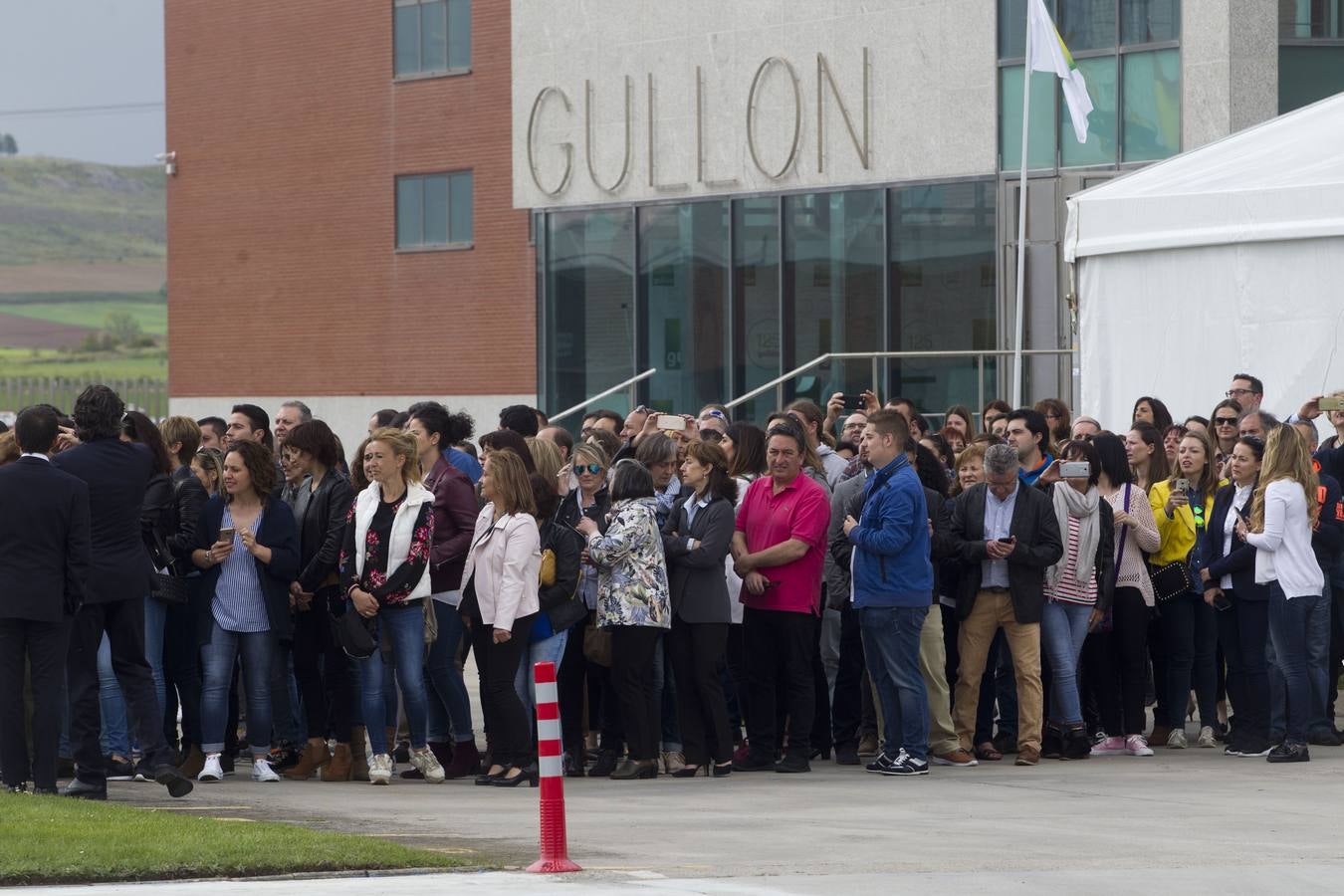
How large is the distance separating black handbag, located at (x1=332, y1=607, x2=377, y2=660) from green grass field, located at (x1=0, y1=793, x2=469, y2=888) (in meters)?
1.99

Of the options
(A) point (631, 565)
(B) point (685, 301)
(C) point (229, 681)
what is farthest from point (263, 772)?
(B) point (685, 301)

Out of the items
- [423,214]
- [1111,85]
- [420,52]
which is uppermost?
[420,52]

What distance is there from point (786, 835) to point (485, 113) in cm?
2662

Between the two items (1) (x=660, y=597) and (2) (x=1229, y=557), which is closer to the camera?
(1) (x=660, y=597)

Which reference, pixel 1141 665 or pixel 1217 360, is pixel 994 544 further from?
pixel 1217 360

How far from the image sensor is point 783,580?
11734 millimetres

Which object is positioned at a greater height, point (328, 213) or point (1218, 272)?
point (328, 213)

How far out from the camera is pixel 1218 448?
1403 centimetres

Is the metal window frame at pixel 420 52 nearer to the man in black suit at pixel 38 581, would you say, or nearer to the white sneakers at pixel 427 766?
the white sneakers at pixel 427 766

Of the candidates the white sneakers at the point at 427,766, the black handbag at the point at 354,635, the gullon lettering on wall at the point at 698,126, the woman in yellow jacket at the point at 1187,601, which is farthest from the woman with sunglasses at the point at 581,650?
the gullon lettering on wall at the point at 698,126

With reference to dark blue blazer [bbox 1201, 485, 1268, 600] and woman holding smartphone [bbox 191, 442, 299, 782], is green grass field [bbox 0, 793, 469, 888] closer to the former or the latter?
woman holding smartphone [bbox 191, 442, 299, 782]

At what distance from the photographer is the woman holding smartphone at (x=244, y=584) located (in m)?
11.3

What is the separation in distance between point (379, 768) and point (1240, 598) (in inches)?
210

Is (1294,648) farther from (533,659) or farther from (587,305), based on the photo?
(587,305)
